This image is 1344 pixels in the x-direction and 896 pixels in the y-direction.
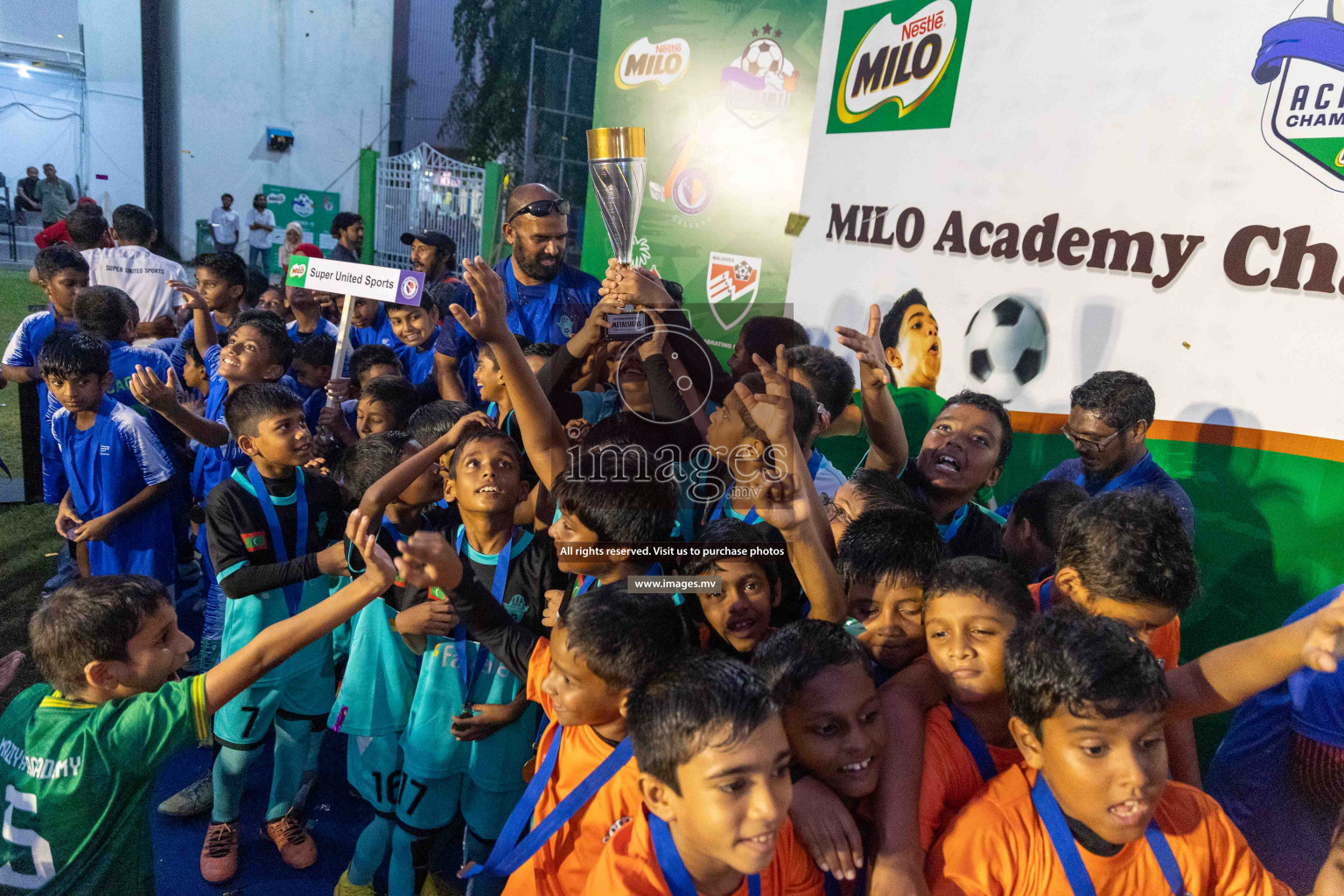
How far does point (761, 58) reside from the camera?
5.86 meters

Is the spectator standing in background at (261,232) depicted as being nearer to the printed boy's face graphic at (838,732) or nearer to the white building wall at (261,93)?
the white building wall at (261,93)

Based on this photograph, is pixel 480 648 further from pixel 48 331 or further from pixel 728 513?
pixel 48 331

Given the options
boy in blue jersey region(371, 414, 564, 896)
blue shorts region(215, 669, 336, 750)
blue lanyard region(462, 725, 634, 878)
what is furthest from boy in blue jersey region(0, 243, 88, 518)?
blue lanyard region(462, 725, 634, 878)

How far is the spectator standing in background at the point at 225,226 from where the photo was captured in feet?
49.4

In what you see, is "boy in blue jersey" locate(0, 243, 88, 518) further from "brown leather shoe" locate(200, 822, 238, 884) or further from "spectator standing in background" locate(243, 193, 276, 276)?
"spectator standing in background" locate(243, 193, 276, 276)

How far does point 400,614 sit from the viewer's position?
228 cm

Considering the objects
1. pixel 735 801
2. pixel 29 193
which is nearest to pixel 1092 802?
pixel 735 801

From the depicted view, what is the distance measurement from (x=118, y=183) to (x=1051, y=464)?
19.3m

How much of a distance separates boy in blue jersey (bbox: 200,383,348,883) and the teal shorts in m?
0.63

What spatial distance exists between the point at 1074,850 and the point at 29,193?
2015cm

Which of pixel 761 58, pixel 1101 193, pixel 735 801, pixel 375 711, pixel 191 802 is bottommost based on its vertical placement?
pixel 191 802

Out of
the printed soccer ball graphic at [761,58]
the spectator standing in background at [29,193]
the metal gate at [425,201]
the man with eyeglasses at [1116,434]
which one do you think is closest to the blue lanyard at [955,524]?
the man with eyeglasses at [1116,434]

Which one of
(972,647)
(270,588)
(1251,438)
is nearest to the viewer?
(972,647)

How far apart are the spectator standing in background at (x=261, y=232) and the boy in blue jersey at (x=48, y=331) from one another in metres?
10.6
